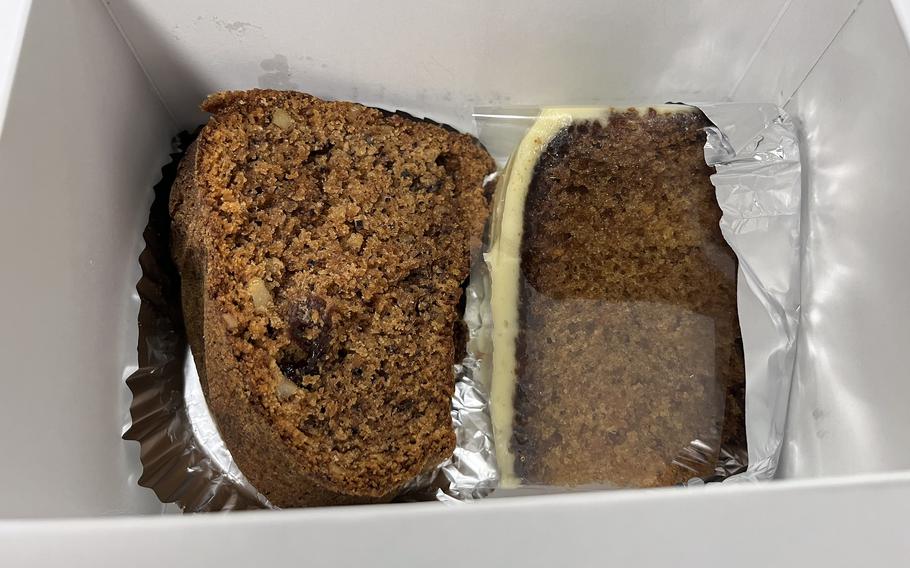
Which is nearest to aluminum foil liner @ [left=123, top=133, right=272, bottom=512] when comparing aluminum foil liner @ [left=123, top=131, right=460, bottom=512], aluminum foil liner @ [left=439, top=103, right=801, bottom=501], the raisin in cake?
aluminum foil liner @ [left=123, top=131, right=460, bottom=512]

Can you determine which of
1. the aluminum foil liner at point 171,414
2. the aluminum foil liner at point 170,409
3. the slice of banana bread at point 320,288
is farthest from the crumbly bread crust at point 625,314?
the aluminum foil liner at point 170,409

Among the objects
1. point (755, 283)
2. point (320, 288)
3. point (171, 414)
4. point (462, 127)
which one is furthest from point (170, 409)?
point (755, 283)

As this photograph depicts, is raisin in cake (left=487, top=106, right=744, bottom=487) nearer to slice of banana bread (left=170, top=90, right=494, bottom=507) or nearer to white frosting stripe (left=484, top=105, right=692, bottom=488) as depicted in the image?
white frosting stripe (left=484, top=105, right=692, bottom=488)

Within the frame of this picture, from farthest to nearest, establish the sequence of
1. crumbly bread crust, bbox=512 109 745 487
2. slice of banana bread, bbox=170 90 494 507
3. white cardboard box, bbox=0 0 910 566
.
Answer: crumbly bread crust, bbox=512 109 745 487 < slice of banana bread, bbox=170 90 494 507 < white cardboard box, bbox=0 0 910 566

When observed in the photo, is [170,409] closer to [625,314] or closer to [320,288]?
[320,288]

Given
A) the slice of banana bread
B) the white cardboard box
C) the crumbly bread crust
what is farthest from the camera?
the crumbly bread crust

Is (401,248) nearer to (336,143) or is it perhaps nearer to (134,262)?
(336,143)
